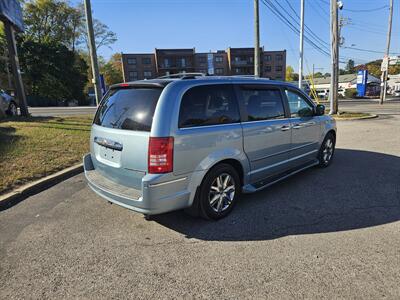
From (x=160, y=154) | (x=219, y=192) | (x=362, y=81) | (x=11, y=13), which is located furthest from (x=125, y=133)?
(x=362, y=81)

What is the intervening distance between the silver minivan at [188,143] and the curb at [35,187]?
4.85 ft

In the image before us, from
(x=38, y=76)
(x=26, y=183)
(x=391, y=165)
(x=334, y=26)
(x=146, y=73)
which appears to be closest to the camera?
(x=26, y=183)

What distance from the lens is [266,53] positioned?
235 ft

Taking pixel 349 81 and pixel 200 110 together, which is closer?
pixel 200 110

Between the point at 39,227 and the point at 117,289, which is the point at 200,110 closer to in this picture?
the point at 117,289

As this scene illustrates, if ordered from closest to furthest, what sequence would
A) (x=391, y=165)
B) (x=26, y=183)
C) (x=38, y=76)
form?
1. (x=26, y=183)
2. (x=391, y=165)
3. (x=38, y=76)

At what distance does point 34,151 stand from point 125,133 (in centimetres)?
453

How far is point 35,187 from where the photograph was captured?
15.5 ft

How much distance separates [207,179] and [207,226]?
617mm

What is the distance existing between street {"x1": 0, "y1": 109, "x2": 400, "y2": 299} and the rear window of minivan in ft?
4.34

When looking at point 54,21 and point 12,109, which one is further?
point 54,21

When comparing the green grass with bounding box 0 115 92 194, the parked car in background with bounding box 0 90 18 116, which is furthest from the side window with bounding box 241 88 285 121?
the parked car in background with bounding box 0 90 18 116

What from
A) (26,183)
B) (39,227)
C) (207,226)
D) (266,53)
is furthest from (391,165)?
(266,53)

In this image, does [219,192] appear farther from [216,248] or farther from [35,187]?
[35,187]
